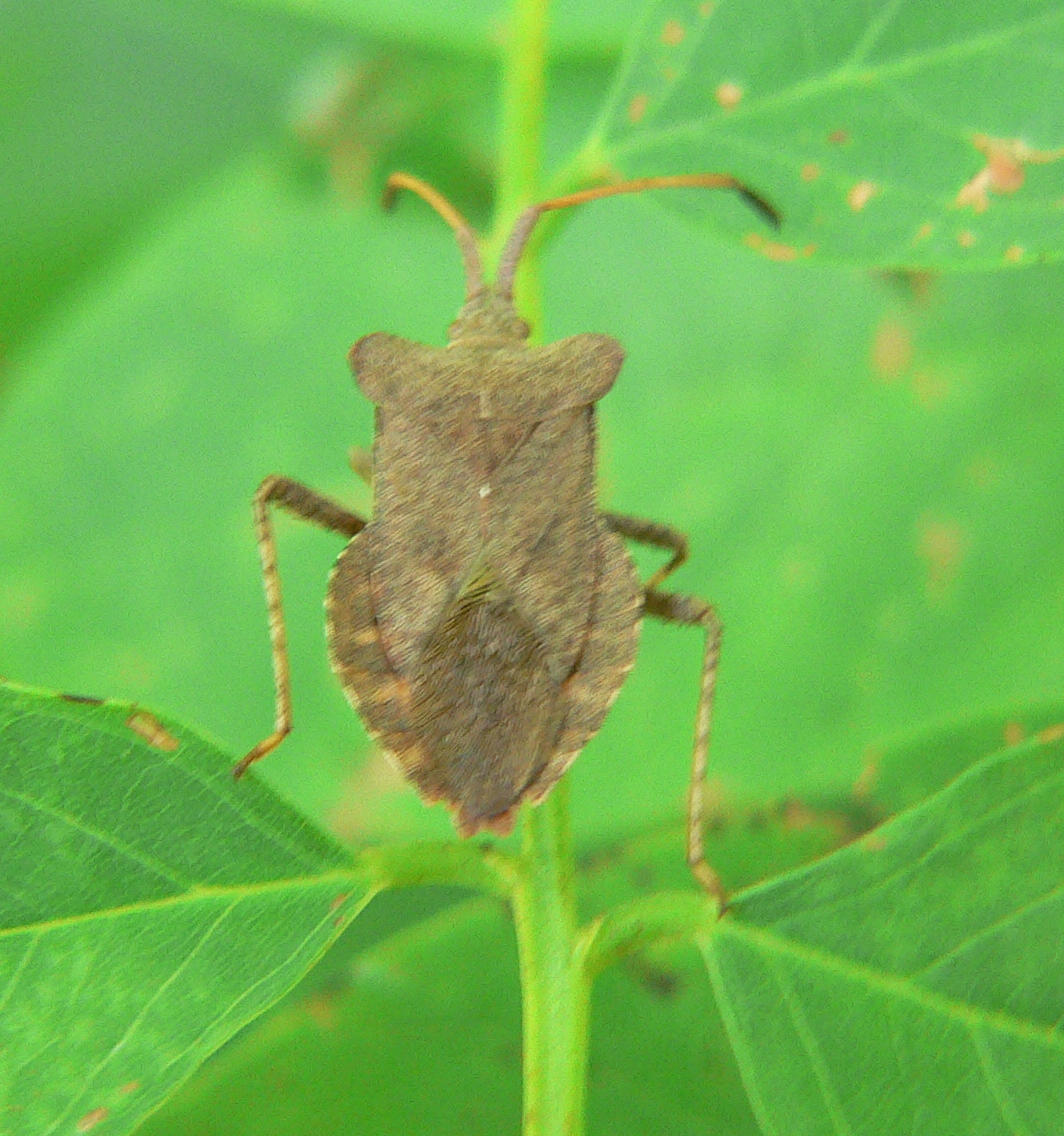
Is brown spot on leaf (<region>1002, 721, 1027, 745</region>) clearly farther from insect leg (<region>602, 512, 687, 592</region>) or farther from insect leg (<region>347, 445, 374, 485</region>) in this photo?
insect leg (<region>347, 445, 374, 485</region>)

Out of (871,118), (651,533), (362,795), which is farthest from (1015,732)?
(362,795)

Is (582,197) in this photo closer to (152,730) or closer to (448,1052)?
(152,730)

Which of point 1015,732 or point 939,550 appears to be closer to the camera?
point 1015,732

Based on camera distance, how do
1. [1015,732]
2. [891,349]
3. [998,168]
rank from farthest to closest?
[891,349] → [1015,732] → [998,168]

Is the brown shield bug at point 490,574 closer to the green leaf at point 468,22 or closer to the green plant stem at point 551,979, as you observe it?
the green plant stem at point 551,979

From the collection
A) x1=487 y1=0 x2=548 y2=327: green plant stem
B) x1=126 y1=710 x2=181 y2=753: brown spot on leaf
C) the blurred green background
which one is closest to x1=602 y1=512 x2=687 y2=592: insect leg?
x1=487 y1=0 x2=548 y2=327: green plant stem

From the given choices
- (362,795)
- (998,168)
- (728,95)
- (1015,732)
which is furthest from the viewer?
(362,795)

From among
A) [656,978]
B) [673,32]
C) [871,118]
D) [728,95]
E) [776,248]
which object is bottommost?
[656,978]
